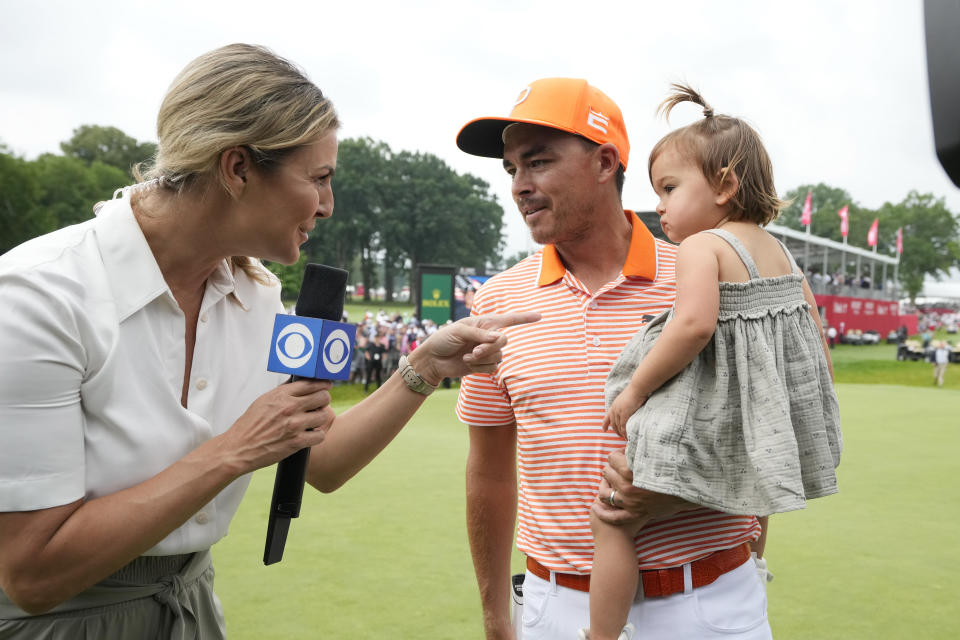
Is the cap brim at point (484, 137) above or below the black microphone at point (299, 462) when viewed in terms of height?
above

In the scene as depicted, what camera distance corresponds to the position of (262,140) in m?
1.90

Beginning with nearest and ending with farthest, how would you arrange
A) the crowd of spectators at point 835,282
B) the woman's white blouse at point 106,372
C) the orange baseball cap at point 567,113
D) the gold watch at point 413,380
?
1. the woman's white blouse at point 106,372
2. the gold watch at point 413,380
3. the orange baseball cap at point 567,113
4. the crowd of spectators at point 835,282

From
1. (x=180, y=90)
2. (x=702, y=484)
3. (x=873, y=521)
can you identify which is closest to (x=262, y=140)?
(x=180, y=90)

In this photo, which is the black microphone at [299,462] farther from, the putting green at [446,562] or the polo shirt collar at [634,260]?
the putting green at [446,562]

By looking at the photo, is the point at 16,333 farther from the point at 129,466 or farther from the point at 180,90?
the point at 180,90

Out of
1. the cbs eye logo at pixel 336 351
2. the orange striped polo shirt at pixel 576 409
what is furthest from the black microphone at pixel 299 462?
the orange striped polo shirt at pixel 576 409

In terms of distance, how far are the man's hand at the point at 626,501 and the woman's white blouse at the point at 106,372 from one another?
0.99 m

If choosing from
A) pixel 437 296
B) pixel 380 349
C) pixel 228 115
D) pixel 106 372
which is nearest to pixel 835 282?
pixel 437 296

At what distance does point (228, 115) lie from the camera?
186 cm

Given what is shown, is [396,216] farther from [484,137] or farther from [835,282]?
[484,137]

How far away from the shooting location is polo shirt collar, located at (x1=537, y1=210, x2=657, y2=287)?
241 centimetres

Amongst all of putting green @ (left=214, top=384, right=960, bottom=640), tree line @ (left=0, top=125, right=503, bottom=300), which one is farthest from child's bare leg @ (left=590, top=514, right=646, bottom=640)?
tree line @ (left=0, top=125, right=503, bottom=300)

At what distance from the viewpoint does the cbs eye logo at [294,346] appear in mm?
1859

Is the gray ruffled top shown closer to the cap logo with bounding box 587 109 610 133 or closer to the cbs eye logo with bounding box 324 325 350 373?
the cap logo with bounding box 587 109 610 133
